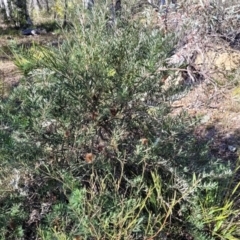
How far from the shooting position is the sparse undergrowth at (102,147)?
179 centimetres

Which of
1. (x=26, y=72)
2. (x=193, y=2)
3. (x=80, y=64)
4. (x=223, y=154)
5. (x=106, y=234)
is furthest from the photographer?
(x=193, y=2)

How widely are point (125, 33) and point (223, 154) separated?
166 centimetres

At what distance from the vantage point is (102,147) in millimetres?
1965

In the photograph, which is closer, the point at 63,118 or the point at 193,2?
the point at 63,118

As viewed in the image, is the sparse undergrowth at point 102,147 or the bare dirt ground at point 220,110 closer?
the sparse undergrowth at point 102,147

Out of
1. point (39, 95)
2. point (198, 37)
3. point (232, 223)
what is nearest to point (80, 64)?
point (39, 95)

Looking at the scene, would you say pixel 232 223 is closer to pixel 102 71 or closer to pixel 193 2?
pixel 102 71

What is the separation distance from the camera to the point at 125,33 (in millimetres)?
1953

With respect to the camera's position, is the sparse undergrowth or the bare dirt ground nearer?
the sparse undergrowth

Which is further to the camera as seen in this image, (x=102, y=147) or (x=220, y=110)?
(x=220, y=110)

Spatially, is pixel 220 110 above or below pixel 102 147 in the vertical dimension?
below

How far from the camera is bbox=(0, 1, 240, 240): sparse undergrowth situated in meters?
1.79

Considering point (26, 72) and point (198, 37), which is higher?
point (26, 72)

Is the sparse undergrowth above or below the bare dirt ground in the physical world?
above
